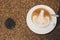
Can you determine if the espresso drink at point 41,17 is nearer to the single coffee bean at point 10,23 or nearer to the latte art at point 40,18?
the latte art at point 40,18

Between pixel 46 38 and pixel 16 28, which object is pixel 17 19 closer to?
pixel 16 28

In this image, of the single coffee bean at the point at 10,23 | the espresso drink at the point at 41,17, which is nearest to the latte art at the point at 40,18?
the espresso drink at the point at 41,17

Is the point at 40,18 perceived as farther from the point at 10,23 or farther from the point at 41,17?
the point at 10,23

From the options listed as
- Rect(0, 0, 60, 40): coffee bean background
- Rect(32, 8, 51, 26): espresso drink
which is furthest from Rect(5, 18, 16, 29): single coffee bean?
Rect(32, 8, 51, 26): espresso drink

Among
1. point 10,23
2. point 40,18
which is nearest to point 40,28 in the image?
point 40,18

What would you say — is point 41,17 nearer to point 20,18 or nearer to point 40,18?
point 40,18
